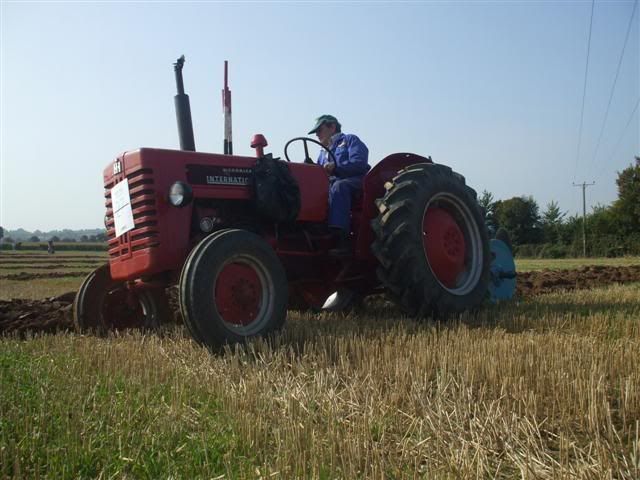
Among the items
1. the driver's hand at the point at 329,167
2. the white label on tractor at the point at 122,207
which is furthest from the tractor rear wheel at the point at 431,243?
the white label on tractor at the point at 122,207

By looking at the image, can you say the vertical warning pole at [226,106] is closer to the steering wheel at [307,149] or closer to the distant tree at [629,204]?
the steering wheel at [307,149]

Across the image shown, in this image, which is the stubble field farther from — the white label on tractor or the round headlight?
the round headlight

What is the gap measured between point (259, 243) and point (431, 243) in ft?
6.17

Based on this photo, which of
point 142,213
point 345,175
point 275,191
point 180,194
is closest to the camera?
Answer: point 180,194

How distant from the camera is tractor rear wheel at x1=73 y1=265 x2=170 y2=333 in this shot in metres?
5.21

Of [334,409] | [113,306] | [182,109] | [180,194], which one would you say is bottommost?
[334,409]

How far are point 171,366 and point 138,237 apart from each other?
4.28 ft

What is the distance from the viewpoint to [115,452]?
2.27 m

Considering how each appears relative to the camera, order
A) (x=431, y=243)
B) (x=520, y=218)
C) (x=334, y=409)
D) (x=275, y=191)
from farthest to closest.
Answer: (x=520, y=218), (x=431, y=243), (x=275, y=191), (x=334, y=409)

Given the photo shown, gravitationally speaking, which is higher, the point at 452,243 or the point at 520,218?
the point at 520,218

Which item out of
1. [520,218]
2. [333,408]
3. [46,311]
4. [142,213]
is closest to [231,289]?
[142,213]

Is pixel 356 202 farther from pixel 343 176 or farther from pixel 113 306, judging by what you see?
pixel 113 306

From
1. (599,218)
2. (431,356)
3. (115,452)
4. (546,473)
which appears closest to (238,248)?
(431,356)

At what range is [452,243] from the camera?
5.70m
